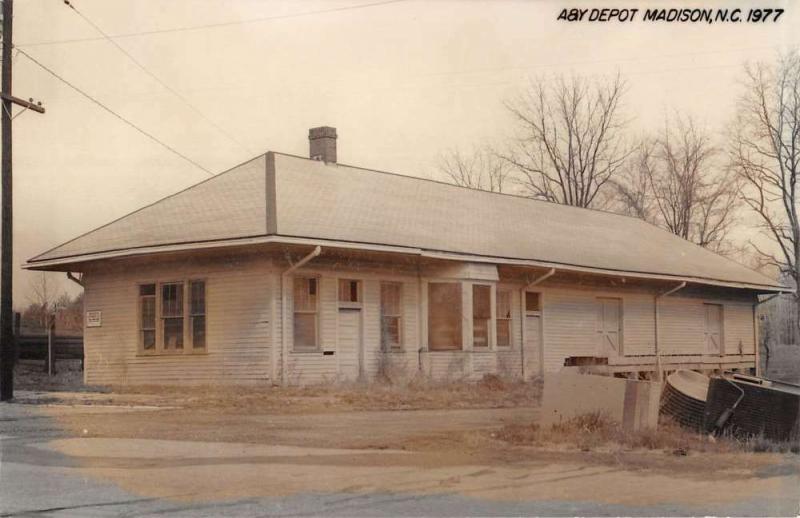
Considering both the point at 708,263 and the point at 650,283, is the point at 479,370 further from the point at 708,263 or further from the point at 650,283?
the point at 708,263

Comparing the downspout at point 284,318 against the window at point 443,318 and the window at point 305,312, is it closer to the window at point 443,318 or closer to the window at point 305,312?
the window at point 305,312

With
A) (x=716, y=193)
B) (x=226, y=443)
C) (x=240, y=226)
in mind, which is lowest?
(x=226, y=443)

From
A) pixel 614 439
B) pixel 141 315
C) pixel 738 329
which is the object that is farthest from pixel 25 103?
pixel 738 329

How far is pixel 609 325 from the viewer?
27.5 m

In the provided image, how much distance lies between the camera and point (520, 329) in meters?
24.8

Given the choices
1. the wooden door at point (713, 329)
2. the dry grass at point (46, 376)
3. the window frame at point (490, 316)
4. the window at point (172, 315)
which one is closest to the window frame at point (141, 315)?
the window at point (172, 315)

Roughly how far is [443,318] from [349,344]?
2910 mm

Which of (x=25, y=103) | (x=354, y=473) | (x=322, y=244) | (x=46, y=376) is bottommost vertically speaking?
(x=354, y=473)

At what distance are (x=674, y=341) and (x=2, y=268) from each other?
20104 millimetres

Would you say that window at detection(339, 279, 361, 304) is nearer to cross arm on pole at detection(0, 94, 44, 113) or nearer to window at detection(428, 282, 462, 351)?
window at detection(428, 282, 462, 351)

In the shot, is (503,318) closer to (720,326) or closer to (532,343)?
(532,343)

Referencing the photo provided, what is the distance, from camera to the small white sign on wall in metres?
22.0

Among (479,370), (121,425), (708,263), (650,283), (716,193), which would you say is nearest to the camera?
(121,425)

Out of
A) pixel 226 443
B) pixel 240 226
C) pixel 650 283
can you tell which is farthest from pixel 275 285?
pixel 650 283
